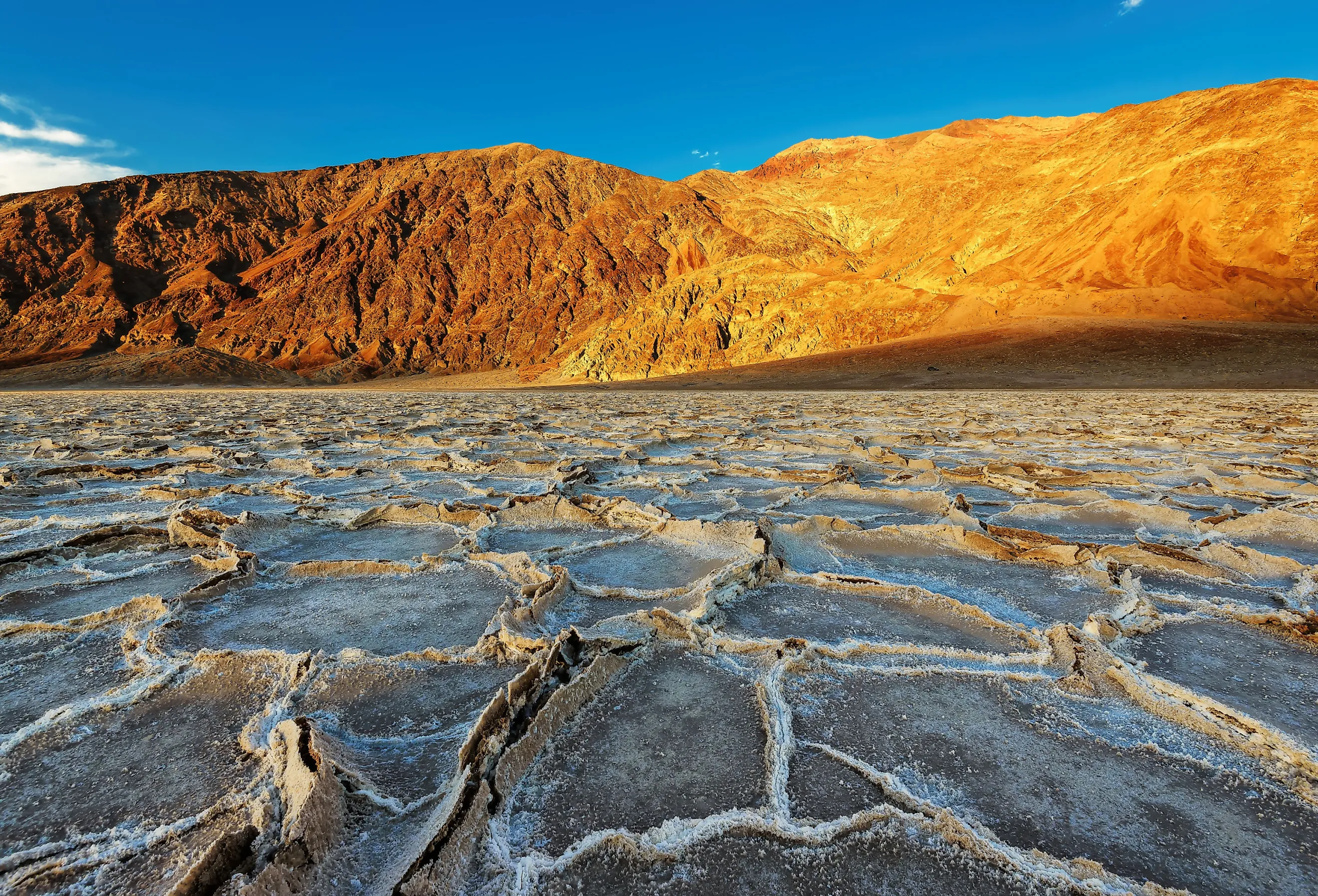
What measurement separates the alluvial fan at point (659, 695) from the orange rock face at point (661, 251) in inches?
1148

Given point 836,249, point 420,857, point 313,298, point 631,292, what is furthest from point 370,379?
point 420,857

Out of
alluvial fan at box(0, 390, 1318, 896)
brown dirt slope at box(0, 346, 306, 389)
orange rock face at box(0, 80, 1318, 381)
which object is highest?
orange rock face at box(0, 80, 1318, 381)

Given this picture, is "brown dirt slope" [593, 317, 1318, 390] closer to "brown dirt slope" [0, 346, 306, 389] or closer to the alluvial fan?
the alluvial fan

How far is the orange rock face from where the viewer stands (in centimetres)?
2884

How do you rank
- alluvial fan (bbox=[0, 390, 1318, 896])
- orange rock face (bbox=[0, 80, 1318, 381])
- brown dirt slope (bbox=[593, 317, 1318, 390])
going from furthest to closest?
orange rock face (bbox=[0, 80, 1318, 381]) < brown dirt slope (bbox=[593, 317, 1318, 390]) < alluvial fan (bbox=[0, 390, 1318, 896])

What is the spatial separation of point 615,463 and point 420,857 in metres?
4.36

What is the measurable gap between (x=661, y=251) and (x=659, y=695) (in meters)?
58.2

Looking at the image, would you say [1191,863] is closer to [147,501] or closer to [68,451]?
[147,501]

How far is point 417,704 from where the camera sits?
4.91ft

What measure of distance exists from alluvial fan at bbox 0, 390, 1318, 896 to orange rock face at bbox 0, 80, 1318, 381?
2917 centimetres

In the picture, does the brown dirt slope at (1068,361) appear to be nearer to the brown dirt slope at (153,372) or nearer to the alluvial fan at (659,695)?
the alluvial fan at (659,695)

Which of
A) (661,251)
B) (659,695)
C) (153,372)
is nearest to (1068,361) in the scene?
(659,695)

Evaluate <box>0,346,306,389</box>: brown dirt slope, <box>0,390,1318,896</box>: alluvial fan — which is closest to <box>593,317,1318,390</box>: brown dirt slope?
<box>0,390,1318,896</box>: alluvial fan

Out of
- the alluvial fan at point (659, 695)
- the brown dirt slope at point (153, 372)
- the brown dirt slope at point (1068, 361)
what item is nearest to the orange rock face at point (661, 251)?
the brown dirt slope at point (1068, 361)
